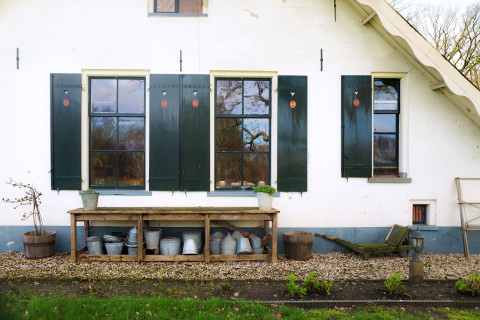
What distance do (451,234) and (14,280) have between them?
6.92m

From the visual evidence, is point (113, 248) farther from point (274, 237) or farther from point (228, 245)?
point (274, 237)

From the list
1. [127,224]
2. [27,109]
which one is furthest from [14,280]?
[27,109]

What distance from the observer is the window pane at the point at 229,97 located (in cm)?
617

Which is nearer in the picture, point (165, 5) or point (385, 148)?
point (165, 5)

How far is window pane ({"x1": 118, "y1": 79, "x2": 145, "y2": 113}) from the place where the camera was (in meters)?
6.12

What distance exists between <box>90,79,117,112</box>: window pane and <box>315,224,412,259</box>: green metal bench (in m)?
4.31

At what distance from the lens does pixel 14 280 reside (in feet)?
14.9

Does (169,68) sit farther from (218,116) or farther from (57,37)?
(57,37)

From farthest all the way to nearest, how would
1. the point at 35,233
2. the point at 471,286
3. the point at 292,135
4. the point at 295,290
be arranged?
the point at 292,135
the point at 35,233
the point at 471,286
the point at 295,290

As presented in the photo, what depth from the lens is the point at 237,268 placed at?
5.19 meters

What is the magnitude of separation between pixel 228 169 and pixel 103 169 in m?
2.20

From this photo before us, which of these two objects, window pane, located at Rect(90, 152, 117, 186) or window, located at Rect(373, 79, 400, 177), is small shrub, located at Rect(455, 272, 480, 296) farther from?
window pane, located at Rect(90, 152, 117, 186)

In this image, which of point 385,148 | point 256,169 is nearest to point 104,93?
point 256,169

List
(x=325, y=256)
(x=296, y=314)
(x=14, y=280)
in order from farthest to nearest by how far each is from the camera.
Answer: (x=325, y=256)
(x=14, y=280)
(x=296, y=314)
